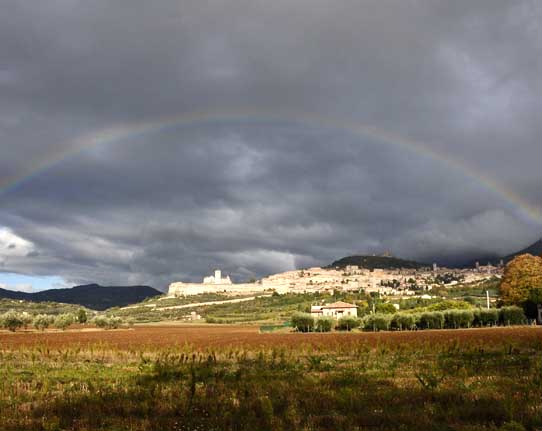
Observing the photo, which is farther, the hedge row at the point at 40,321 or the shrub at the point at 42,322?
the shrub at the point at 42,322

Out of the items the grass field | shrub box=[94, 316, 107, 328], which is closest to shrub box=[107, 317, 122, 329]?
shrub box=[94, 316, 107, 328]

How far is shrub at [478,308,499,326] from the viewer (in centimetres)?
9500

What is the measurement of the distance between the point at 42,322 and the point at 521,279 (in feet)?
378

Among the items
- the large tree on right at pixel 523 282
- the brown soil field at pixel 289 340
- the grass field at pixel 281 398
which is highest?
the large tree on right at pixel 523 282

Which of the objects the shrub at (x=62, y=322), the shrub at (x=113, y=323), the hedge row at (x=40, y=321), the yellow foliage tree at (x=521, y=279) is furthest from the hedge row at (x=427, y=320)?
the shrub at (x=62, y=322)

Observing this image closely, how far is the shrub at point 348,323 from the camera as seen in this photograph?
98.9 metres

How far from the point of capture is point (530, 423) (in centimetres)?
1170

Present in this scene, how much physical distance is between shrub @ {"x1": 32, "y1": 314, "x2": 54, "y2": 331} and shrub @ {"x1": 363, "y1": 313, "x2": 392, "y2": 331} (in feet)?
265

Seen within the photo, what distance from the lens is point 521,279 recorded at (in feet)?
337

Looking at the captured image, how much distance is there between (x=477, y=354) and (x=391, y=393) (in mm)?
18145

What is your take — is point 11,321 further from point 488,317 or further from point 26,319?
point 488,317

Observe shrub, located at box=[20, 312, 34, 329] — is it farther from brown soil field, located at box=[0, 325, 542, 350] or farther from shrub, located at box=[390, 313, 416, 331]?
shrub, located at box=[390, 313, 416, 331]

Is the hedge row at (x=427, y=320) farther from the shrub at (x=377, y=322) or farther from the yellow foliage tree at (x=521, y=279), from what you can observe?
the yellow foliage tree at (x=521, y=279)

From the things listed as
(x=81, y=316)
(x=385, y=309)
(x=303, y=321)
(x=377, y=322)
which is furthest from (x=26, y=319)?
(x=385, y=309)
